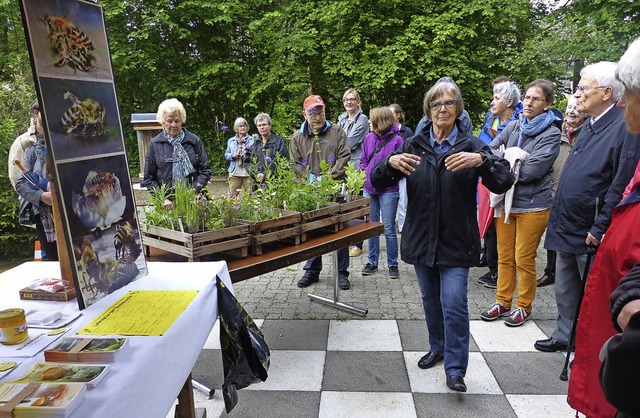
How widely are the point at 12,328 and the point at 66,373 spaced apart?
14.2 inches

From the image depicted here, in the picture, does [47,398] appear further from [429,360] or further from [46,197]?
[46,197]

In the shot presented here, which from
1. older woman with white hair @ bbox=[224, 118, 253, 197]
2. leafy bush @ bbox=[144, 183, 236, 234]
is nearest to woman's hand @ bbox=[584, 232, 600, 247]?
leafy bush @ bbox=[144, 183, 236, 234]

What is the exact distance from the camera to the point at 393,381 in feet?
9.72

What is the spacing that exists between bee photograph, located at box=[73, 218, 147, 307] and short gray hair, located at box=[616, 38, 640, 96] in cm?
195

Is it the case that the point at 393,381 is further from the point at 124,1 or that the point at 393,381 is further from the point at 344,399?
the point at 124,1

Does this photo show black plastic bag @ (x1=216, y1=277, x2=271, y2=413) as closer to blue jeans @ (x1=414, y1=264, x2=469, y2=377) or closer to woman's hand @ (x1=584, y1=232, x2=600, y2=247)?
blue jeans @ (x1=414, y1=264, x2=469, y2=377)

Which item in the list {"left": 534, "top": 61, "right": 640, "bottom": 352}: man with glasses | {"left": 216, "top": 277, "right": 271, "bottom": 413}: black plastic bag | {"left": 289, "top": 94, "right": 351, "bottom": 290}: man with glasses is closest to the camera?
{"left": 216, "top": 277, "right": 271, "bottom": 413}: black plastic bag

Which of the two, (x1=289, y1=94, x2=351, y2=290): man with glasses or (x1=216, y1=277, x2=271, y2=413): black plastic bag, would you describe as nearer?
(x1=216, y1=277, x2=271, y2=413): black plastic bag

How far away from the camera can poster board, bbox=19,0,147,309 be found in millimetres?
1518

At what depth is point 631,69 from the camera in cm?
151

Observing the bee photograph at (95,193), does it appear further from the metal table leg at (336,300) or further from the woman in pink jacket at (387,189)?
the woman in pink jacket at (387,189)

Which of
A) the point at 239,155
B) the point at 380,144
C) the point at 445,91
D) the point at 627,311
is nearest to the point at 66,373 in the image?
the point at 627,311

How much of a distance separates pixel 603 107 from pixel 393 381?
217cm

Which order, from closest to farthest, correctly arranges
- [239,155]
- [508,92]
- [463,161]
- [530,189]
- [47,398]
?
[47,398] → [463,161] → [530,189] → [508,92] → [239,155]
